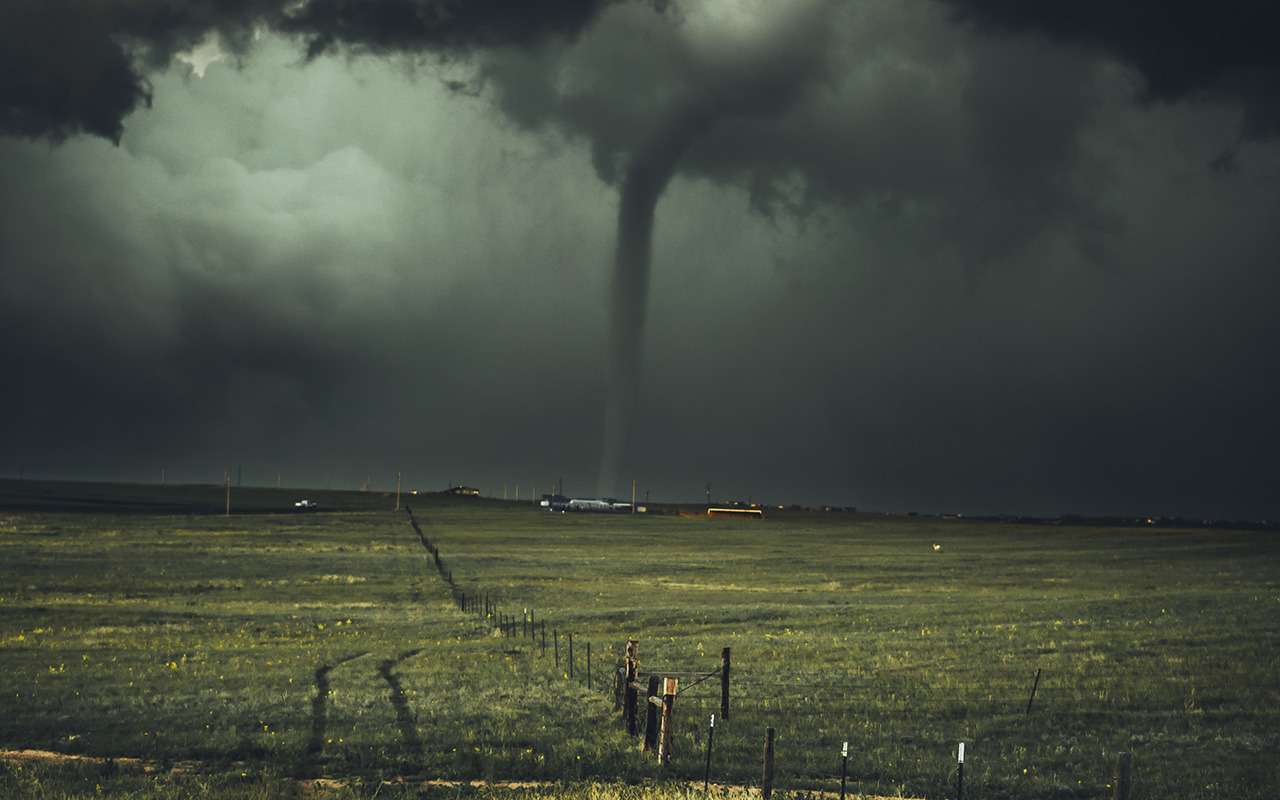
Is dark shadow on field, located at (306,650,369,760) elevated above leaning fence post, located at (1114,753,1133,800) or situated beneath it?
situated beneath

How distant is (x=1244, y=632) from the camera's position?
42.2 meters

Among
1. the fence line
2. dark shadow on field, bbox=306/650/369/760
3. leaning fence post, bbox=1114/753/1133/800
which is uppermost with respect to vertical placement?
leaning fence post, bbox=1114/753/1133/800

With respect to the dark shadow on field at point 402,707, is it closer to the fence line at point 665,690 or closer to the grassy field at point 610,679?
the grassy field at point 610,679

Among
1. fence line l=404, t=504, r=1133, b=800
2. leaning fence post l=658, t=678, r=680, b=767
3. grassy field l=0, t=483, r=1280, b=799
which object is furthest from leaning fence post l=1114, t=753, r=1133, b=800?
leaning fence post l=658, t=678, r=680, b=767

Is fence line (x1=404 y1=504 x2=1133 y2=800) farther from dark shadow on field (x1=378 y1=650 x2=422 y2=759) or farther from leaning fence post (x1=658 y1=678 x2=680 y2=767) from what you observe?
dark shadow on field (x1=378 y1=650 x2=422 y2=759)

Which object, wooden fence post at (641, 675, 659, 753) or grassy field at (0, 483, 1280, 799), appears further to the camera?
wooden fence post at (641, 675, 659, 753)

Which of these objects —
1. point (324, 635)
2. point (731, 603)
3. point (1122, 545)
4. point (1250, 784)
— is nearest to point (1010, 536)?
point (1122, 545)

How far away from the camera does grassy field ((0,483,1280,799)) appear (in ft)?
73.0

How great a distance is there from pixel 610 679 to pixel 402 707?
7.28m

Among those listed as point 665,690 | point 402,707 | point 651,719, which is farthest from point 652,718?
point 402,707

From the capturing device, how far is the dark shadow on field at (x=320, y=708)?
77.0 ft

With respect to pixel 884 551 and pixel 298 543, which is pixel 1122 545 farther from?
pixel 298 543

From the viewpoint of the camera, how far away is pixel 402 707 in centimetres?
2833

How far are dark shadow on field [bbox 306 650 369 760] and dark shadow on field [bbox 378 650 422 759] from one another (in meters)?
1.53
